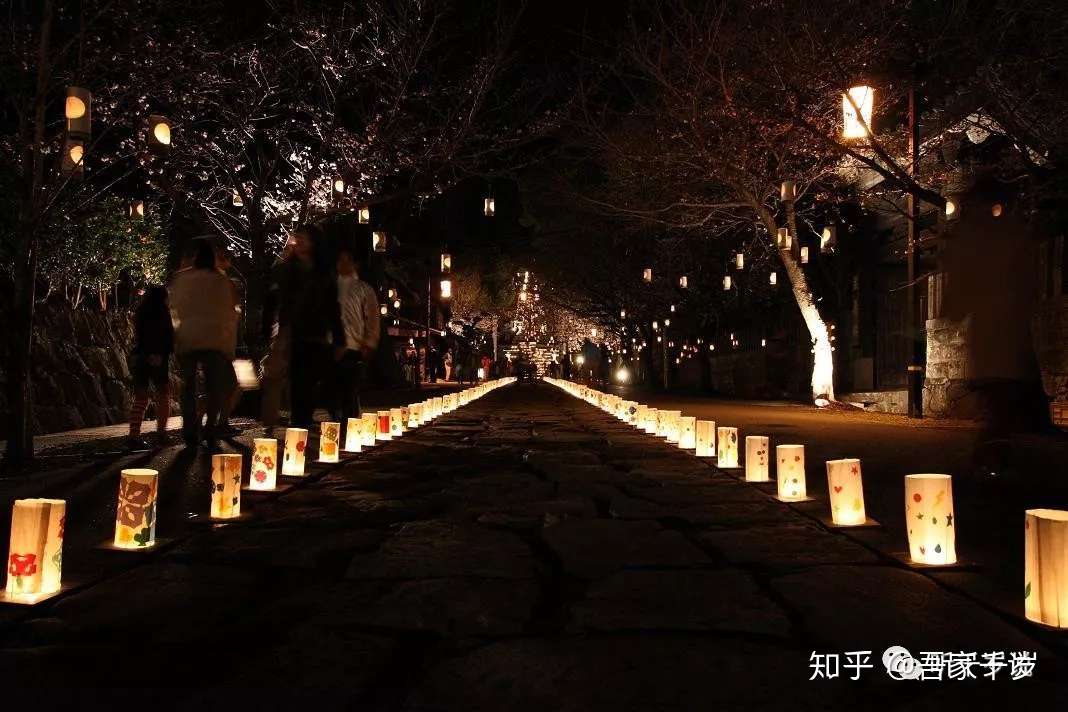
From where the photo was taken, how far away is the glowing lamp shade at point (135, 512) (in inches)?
158

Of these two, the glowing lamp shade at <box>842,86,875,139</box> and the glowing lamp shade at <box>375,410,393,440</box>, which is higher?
the glowing lamp shade at <box>842,86,875,139</box>

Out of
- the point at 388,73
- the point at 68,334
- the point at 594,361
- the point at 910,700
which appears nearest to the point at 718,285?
the point at 388,73

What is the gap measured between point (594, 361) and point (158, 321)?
272 ft

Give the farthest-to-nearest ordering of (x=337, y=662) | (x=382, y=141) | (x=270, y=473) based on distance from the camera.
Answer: (x=382, y=141) < (x=270, y=473) < (x=337, y=662)

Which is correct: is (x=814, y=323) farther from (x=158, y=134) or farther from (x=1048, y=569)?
(x=1048, y=569)

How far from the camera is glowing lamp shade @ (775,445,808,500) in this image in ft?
18.5

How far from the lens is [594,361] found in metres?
90.6

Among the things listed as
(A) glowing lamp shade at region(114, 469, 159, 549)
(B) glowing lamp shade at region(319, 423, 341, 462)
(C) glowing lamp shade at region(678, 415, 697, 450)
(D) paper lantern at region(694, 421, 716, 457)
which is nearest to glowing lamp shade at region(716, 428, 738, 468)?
(D) paper lantern at region(694, 421, 716, 457)

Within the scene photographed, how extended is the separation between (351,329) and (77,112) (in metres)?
3.41

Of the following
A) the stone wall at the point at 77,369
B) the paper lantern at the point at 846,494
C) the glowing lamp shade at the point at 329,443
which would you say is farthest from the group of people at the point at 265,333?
the paper lantern at the point at 846,494

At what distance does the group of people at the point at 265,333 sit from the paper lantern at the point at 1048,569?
22.0 ft

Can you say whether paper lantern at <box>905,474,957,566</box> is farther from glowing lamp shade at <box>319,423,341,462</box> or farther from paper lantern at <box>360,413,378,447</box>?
paper lantern at <box>360,413,378,447</box>

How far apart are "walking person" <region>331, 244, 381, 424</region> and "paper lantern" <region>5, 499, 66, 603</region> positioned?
568 centimetres

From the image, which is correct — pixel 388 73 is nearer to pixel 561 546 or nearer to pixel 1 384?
pixel 1 384
